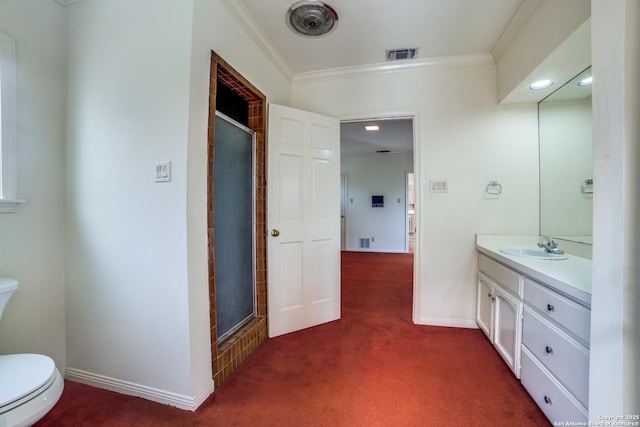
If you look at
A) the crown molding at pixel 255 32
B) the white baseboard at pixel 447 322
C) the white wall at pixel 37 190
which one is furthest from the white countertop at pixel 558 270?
the white wall at pixel 37 190

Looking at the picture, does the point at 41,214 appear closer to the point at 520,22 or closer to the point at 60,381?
the point at 60,381

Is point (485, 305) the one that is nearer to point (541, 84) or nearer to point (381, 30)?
point (541, 84)

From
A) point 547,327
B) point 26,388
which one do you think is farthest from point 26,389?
point 547,327

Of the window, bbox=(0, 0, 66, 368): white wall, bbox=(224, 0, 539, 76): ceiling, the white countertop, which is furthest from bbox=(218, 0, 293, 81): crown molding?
the white countertop

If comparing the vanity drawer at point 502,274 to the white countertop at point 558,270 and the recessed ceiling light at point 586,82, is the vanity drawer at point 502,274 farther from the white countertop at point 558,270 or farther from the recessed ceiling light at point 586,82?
the recessed ceiling light at point 586,82

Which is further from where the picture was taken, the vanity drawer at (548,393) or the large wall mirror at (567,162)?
the large wall mirror at (567,162)

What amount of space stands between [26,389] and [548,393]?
2.26 m

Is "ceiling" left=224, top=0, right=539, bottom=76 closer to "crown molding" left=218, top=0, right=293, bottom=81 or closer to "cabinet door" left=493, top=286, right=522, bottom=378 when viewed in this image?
"crown molding" left=218, top=0, right=293, bottom=81

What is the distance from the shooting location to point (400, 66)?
93.4 inches

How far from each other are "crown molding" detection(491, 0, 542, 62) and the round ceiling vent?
1.23m

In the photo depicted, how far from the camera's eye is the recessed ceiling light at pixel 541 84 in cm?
183

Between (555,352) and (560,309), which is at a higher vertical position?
(560,309)

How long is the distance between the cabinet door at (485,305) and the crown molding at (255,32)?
8.35ft

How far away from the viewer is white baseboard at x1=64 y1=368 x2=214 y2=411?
139 centimetres
